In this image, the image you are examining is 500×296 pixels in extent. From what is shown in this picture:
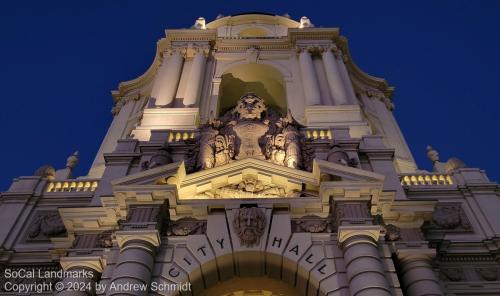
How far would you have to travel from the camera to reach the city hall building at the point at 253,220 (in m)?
13.8

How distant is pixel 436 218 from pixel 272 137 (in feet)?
21.4

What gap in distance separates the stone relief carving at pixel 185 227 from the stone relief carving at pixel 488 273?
9.04 m

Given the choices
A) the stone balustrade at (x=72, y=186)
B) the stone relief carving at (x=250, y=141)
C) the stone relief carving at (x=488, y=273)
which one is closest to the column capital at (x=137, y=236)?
the stone relief carving at (x=250, y=141)

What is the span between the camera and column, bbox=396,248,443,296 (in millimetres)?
13789

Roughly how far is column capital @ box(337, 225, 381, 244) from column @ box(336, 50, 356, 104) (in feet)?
41.8

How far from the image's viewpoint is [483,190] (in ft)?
65.1

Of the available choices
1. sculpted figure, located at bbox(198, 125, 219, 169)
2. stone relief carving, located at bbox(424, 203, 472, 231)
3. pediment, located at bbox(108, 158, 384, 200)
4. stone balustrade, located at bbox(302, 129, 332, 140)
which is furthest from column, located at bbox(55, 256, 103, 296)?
stone relief carving, located at bbox(424, 203, 472, 231)

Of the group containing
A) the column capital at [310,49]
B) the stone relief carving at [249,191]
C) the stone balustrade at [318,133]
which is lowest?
the stone relief carving at [249,191]

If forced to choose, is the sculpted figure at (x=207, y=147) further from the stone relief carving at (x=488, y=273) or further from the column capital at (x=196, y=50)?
the column capital at (x=196, y=50)

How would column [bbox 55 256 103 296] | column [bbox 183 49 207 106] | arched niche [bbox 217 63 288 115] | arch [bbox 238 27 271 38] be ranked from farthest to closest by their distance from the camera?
arch [bbox 238 27 271 38] → arched niche [bbox 217 63 288 115] → column [bbox 183 49 207 106] → column [bbox 55 256 103 296]

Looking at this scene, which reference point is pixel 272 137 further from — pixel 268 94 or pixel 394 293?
pixel 268 94

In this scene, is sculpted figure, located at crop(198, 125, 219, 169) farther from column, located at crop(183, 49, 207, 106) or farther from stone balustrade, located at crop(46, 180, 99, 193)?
column, located at crop(183, 49, 207, 106)

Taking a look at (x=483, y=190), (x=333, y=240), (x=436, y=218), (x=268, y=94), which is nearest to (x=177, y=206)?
(x=333, y=240)

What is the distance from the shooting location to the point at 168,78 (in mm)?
28047
